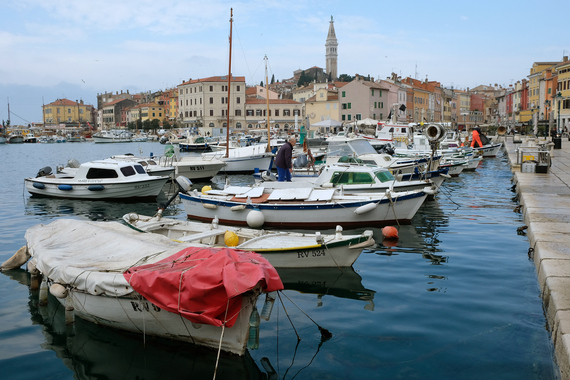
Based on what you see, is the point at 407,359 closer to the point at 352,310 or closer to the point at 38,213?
the point at 352,310

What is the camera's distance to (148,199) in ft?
77.0

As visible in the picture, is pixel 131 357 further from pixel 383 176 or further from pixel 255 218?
pixel 383 176

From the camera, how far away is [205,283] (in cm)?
673

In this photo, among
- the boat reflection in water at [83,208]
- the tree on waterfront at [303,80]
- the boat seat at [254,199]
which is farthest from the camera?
the tree on waterfront at [303,80]

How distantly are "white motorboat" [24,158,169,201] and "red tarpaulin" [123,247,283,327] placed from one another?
16.0m

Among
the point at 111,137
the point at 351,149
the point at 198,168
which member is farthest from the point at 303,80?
the point at 351,149

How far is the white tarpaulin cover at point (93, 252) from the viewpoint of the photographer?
25.7 ft

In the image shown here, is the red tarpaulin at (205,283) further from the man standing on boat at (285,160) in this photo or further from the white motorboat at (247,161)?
the white motorboat at (247,161)

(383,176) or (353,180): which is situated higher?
(383,176)

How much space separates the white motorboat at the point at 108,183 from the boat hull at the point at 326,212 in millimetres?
7809

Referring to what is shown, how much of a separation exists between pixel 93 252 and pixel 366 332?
15.9 ft

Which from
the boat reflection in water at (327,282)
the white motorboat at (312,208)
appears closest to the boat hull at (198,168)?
the white motorboat at (312,208)

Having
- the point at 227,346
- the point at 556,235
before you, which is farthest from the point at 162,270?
the point at 556,235

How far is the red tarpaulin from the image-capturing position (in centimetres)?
662
